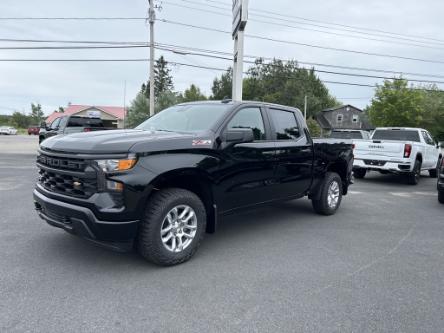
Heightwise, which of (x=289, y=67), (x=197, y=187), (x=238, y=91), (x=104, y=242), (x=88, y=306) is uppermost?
(x=289, y=67)

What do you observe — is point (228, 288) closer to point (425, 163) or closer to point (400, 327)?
point (400, 327)

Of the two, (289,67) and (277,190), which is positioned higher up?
(289,67)

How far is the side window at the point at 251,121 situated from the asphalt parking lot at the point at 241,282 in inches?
58.9

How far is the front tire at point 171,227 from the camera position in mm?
3842

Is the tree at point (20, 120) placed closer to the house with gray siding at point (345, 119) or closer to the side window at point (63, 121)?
the house with gray siding at point (345, 119)

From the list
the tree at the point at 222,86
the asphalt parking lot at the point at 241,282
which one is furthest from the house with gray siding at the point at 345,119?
the asphalt parking lot at the point at 241,282

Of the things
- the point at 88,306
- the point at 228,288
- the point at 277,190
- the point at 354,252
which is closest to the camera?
the point at 88,306

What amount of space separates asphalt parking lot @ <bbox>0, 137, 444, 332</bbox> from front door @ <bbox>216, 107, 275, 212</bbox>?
645 mm

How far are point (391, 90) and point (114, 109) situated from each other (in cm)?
5074

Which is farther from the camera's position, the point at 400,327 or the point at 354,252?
the point at 354,252

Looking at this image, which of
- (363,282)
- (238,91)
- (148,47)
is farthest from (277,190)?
(148,47)

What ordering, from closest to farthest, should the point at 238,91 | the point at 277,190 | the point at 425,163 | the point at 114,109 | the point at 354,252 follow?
1. the point at 354,252
2. the point at 277,190
3. the point at 425,163
4. the point at 238,91
5. the point at 114,109

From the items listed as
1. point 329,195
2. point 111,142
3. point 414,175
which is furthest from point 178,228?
point 414,175

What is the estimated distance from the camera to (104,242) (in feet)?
12.2
